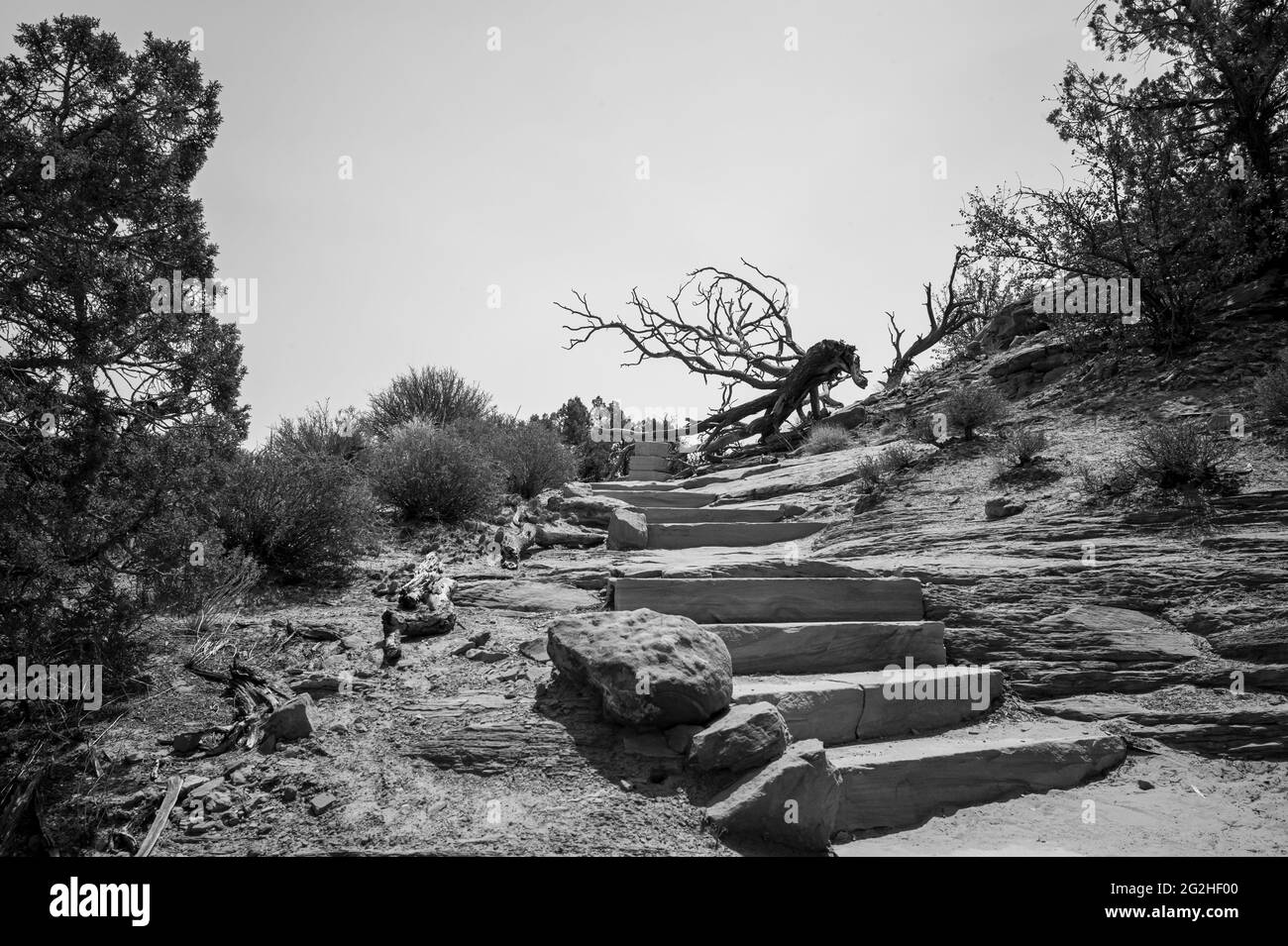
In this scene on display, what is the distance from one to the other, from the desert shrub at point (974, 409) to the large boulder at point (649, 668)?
6.08 m

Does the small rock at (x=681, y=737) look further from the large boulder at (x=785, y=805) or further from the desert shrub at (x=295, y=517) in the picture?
the desert shrub at (x=295, y=517)

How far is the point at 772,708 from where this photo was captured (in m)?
3.57

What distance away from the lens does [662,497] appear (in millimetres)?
9766

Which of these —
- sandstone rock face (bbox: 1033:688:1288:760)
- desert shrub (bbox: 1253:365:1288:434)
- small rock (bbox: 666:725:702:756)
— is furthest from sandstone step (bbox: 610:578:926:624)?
desert shrub (bbox: 1253:365:1288:434)

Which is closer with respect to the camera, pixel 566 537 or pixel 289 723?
pixel 289 723

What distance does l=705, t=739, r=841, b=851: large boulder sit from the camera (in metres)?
3.08

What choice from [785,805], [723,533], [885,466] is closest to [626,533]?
[723,533]

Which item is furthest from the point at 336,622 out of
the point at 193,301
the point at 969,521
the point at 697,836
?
the point at 969,521

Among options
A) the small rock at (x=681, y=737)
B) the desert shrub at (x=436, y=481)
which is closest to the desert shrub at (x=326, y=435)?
the desert shrub at (x=436, y=481)

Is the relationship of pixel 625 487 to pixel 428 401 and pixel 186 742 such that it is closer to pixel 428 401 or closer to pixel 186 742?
pixel 428 401

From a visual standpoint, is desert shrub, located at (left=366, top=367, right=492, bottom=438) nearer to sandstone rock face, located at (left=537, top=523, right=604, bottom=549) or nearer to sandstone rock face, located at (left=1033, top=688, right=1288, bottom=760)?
sandstone rock face, located at (left=537, top=523, right=604, bottom=549)

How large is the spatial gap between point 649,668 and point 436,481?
4.35 meters

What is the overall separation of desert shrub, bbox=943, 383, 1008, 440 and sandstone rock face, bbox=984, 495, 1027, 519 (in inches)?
95.0

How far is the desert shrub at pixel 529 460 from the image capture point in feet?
30.9
